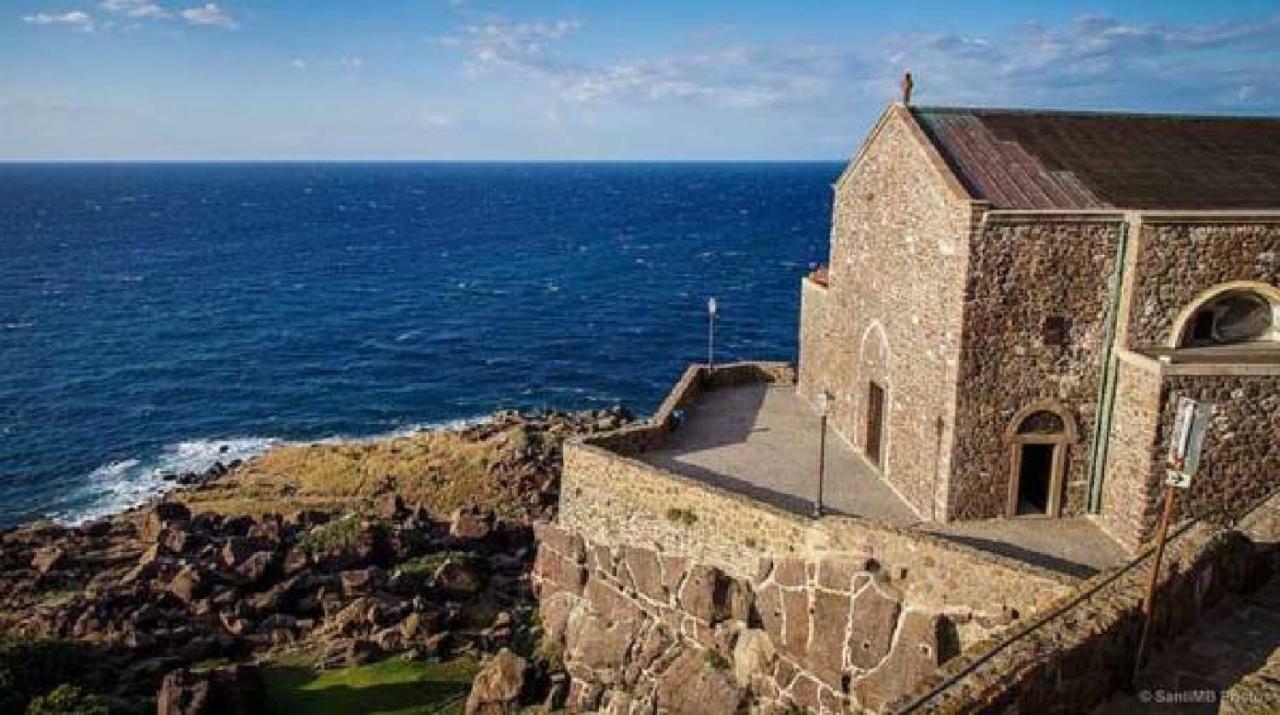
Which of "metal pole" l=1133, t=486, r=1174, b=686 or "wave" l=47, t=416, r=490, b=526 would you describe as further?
"wave" l=47, t=416, r=490, b=526

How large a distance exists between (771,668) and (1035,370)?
358 inches

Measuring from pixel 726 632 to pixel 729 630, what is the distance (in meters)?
0.10

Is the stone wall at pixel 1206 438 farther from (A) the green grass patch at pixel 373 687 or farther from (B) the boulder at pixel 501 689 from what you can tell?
(A) the green grass patch at pixel 373 687

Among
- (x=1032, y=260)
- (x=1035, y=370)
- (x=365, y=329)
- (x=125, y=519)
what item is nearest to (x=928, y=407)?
(x=1035, y=370)

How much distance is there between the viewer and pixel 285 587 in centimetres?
3453

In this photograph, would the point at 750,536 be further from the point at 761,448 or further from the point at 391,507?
the point at 391,507

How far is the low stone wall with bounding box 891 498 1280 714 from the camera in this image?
11419mm

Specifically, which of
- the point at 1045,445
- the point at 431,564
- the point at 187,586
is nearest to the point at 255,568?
the point at 187,586

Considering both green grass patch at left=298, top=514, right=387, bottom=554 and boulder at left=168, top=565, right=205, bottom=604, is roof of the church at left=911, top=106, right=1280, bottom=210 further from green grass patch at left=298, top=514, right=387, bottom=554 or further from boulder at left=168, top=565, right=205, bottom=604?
boulder at left=168, top=565, right=205, bottom=604

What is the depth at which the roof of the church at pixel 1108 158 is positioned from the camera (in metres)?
23.3

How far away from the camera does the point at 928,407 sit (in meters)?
24.1

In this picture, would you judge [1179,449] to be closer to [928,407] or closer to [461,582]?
[928,407]

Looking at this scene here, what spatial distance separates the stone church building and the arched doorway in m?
0.04

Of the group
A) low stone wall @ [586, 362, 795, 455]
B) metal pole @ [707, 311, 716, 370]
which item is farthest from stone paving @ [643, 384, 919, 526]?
metal pole @ [707, 311, 716, 370]
